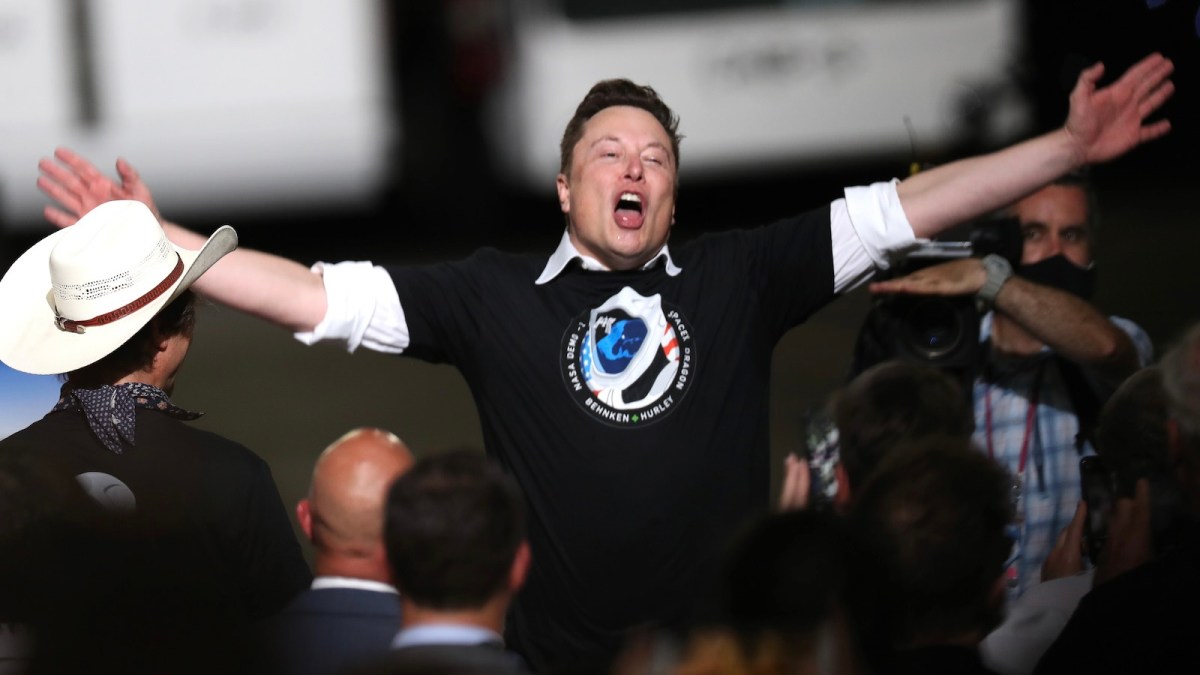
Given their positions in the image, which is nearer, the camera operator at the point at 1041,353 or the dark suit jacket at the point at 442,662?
the dark suit jacket at the point at 442,662

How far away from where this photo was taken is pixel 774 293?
2.92 meters

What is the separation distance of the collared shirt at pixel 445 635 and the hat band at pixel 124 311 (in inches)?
36.1

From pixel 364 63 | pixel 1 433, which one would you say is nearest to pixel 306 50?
pixel 364 63

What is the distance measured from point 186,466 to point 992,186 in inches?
60.6

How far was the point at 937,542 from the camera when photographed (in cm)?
205

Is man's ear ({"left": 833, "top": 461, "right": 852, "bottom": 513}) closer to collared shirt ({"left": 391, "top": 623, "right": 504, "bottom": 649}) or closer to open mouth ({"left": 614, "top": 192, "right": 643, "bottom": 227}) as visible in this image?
open mouth ({"left": 614, "top": 192, "right": 643, "bottom": 227})

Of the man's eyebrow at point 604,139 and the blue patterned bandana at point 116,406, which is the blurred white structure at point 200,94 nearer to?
the man's eyebrow at point 604,139

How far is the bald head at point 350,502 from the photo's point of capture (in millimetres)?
2365

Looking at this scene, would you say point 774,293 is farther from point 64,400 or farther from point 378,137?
point 378,137

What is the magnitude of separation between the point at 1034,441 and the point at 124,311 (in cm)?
200

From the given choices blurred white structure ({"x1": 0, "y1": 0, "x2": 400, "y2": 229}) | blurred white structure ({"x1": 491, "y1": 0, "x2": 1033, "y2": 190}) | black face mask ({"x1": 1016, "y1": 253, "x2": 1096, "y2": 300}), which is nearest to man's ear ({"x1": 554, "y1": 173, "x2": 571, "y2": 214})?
black face mask ({"x1": 1016, "y1": 253, "x2": 1096, "y2": 300})

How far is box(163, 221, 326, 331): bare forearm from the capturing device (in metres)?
2.73

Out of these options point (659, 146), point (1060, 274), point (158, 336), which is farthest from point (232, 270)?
point (1060, 274)

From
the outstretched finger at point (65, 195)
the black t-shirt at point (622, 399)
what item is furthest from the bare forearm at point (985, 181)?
the outstretched finger at point (65, 195)
